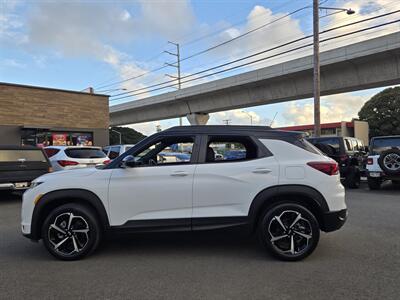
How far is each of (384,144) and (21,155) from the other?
1130 centimetres

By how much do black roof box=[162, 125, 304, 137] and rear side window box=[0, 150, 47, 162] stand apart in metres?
6.69

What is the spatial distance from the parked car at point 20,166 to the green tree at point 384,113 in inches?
2479

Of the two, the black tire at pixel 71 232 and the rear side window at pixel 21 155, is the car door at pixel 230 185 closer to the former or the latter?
the black tire at pixel 71 232

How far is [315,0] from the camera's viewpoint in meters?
19.9

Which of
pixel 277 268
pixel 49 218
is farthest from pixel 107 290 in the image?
pixel 277 268

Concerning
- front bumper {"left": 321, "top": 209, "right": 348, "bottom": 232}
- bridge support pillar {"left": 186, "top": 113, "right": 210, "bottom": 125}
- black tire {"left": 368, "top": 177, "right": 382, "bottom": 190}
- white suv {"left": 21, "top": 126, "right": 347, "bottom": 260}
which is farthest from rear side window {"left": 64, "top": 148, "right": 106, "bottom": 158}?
bridge support pillar {"left": 186, "top": 113, "right": 210, "bottom": 125}

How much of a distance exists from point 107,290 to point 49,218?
158 cm

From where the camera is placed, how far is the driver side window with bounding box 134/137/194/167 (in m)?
5.46

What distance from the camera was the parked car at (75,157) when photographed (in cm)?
1233

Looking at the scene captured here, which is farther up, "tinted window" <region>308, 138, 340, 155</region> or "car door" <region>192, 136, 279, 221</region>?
"tinted window" <region>308, 138, 340, 155</region>

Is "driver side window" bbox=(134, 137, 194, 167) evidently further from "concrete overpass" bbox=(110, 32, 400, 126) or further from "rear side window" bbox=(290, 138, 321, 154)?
"concrete overpass" bbox=(110, 32, 400, 126)

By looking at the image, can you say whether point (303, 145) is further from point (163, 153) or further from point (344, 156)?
point (344, 156)

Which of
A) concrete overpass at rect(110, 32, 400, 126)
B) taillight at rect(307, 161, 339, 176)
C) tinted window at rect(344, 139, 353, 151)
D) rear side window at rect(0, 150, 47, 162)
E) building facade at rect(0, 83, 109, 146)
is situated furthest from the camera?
building facade at rect(0, 83, 109, 146)

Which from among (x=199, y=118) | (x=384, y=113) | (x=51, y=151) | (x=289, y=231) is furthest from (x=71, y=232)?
(x=384, y=113)
